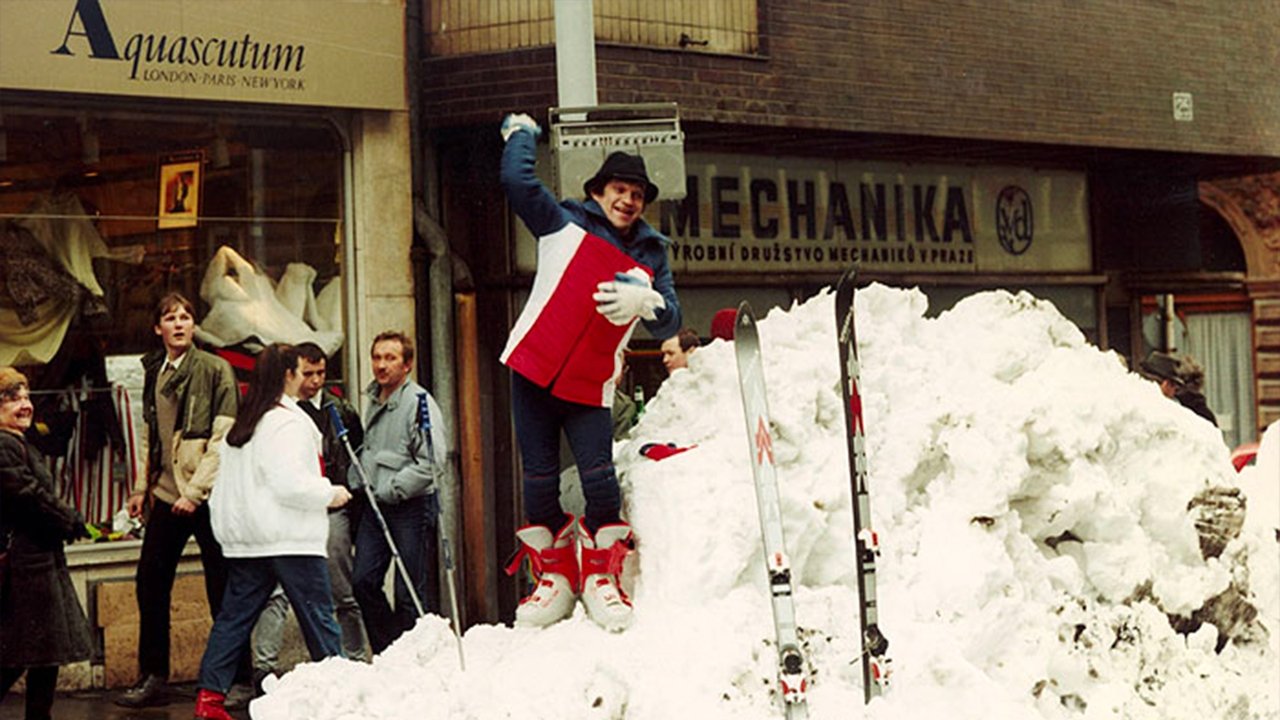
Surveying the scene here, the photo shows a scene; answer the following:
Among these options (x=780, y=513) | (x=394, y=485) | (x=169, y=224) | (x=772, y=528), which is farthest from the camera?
(x=169, y=224)

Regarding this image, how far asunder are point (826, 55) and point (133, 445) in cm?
582

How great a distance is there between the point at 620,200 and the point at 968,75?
9605mm

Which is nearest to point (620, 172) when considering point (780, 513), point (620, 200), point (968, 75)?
point (620, 200)

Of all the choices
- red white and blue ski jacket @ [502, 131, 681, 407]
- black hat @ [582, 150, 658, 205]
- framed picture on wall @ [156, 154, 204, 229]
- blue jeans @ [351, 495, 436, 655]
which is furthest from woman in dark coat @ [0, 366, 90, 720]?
black hat @ [582, 150, 658, 205]

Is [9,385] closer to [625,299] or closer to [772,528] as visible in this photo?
[625,299]

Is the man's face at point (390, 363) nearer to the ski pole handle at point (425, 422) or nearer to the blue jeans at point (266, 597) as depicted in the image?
the ski pole handle at point (425, 422)

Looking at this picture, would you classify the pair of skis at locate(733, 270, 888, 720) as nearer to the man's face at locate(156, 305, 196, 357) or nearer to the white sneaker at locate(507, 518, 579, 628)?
the white sneaker at locate(507, 518, 579, 628)

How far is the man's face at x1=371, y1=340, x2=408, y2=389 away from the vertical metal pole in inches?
73.9

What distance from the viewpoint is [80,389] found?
38.2ft

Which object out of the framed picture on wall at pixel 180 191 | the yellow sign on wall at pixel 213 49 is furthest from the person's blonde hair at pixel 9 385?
the framed picture on wall at pixel 180 191

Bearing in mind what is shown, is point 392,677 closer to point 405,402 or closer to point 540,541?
point 540,541

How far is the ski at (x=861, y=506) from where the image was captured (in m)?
5.82

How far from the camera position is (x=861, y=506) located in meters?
6.06

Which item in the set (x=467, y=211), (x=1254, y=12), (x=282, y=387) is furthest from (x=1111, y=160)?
(x=282, y=387)
